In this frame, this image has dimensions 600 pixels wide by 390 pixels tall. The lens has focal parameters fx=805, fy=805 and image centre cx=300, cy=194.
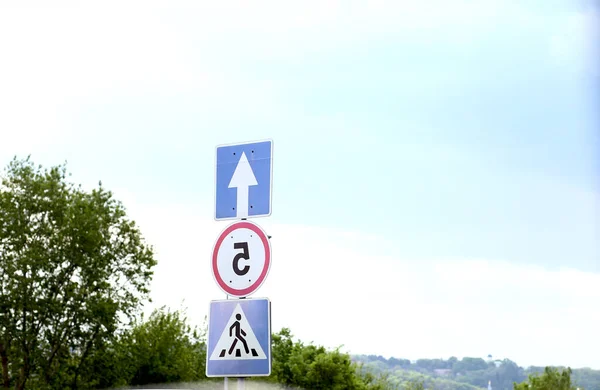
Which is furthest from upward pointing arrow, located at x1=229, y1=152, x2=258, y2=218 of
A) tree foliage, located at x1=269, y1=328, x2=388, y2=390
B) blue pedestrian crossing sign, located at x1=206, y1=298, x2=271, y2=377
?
tree foliage, located at x1=269, y1=328, x2=388, y2=390

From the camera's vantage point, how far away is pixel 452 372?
33.1 meters

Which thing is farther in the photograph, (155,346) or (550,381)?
(155,346)

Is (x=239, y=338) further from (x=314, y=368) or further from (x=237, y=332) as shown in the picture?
(x=314, y=368)

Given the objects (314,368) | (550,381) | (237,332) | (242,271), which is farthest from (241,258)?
(314,368)

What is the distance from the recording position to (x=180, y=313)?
125ft

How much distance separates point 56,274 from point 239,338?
31.7m

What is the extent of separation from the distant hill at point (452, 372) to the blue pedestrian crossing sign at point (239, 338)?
23.0 metres

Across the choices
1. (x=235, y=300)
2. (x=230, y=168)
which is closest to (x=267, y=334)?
(x=235, y=300)

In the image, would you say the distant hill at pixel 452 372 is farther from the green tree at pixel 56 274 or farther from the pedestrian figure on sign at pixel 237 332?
the pedestrian figure on sign at pixel 237 332

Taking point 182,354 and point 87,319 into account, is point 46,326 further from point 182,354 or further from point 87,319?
point 182,354

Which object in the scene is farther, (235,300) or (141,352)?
(141,352)

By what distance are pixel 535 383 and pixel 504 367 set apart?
7.87ft

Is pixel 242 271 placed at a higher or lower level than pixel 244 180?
lower

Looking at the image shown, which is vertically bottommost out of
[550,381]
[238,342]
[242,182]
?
[550,381]
